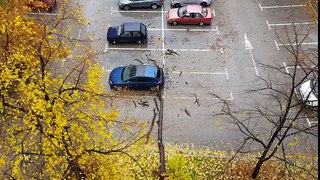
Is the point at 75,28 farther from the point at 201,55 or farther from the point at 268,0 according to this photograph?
the point at 268,0

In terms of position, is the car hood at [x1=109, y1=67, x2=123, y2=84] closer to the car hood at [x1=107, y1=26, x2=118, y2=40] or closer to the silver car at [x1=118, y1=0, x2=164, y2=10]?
the car hood at [x1=107, y1=26, x2=118, y2=40]

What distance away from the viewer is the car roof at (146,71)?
22.0 m

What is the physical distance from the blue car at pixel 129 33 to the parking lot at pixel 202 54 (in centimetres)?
46

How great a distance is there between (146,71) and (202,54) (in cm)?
438

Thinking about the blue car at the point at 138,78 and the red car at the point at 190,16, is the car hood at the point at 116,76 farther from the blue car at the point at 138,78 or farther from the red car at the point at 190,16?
the red car at the point at 190,16

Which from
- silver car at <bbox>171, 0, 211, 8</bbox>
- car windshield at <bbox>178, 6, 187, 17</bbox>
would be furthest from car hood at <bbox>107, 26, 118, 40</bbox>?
silver car at <bbox>171, 0, 211, 8</bbox>

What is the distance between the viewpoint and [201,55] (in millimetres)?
24641

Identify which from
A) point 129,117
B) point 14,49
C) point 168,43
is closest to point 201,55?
point 168,43

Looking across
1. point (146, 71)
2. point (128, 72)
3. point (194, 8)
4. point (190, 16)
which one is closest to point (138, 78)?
point (146, 71)

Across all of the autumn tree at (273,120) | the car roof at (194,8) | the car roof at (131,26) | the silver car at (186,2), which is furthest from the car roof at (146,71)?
the silver car at (186,2)

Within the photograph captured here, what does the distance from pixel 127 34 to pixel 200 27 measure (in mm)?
5100

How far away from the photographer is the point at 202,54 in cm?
2472

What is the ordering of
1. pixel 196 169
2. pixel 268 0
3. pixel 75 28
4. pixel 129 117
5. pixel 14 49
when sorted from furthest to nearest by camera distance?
pixel 268 0 < pixel 75 28 < pixel 129 117 < pixel 196 169 < pixel 14 49

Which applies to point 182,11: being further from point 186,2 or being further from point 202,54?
point 202,54
